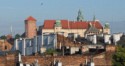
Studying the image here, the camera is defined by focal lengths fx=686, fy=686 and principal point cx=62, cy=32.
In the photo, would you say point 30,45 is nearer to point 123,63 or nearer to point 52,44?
point 52,44

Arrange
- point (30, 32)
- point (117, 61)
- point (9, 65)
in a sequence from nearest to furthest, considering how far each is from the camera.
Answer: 1. point (9, 65)
2. point (117, 61)
3. point (30, 32)

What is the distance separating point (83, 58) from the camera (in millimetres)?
53938

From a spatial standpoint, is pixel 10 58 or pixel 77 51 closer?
pixel 10 58

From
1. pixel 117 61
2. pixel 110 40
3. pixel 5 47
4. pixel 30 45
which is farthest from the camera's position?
pixel 5 47

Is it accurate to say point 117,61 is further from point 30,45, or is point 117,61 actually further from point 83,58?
point 30,45

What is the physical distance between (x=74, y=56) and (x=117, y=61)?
3.50 metres

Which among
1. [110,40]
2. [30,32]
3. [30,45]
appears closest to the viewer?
[110,40]

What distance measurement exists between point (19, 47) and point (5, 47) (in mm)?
10227

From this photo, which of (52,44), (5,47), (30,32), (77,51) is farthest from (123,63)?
(30,32)

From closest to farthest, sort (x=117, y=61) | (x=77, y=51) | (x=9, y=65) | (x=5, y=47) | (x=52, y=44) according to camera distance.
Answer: (x=9, y=65), (x=117, y=61), (x=77, y=51), (x=52, y=44), (x=5, y=47)

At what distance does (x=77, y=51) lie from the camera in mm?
62625

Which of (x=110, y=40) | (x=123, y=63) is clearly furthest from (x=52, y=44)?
(x=123, y=63)

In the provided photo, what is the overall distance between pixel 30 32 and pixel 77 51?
13643 cm

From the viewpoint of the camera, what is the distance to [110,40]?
8031cm
